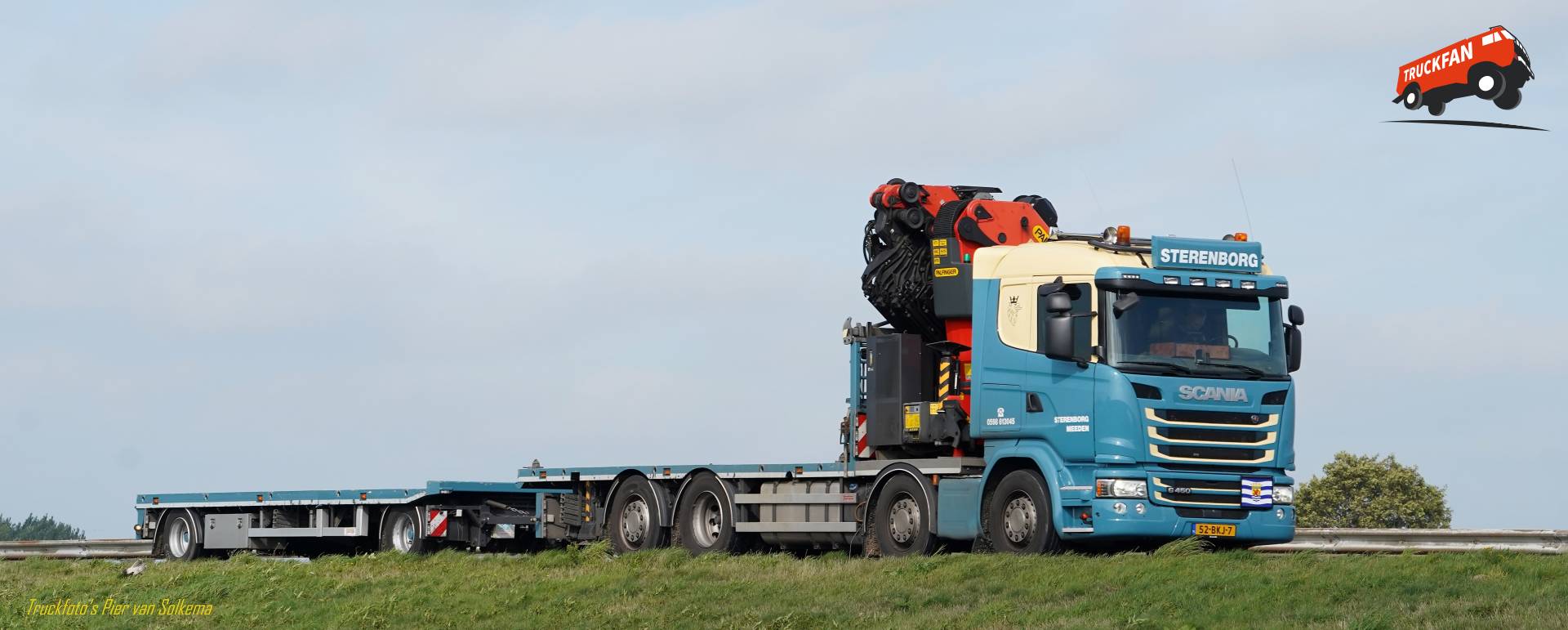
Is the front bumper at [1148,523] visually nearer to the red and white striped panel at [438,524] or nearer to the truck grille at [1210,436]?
the truck grille at [1210,436]

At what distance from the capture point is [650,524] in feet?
75.9

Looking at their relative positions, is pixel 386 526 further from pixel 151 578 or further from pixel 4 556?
pixel 4 556

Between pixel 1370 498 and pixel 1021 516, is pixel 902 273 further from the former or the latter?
pixel 1370 498

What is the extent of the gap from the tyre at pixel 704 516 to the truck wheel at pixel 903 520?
254 centimetres

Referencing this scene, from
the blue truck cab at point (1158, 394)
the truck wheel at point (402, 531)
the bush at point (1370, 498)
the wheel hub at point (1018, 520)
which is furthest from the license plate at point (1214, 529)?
the bush at point (1370, 498)

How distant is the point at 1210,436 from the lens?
17844 mm

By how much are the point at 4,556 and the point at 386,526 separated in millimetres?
9001

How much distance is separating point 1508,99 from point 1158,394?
234 inches

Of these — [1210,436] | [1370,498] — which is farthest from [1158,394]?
[1370,498]

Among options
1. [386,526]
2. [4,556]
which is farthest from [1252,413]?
[4,556]

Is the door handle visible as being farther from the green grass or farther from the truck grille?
the green grass

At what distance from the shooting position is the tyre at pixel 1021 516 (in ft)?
59.5

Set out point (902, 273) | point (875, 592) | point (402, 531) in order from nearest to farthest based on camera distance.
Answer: point (875, 592), point (902, 273), point (402, 531)

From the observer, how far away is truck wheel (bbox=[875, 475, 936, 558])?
64.5 feet
